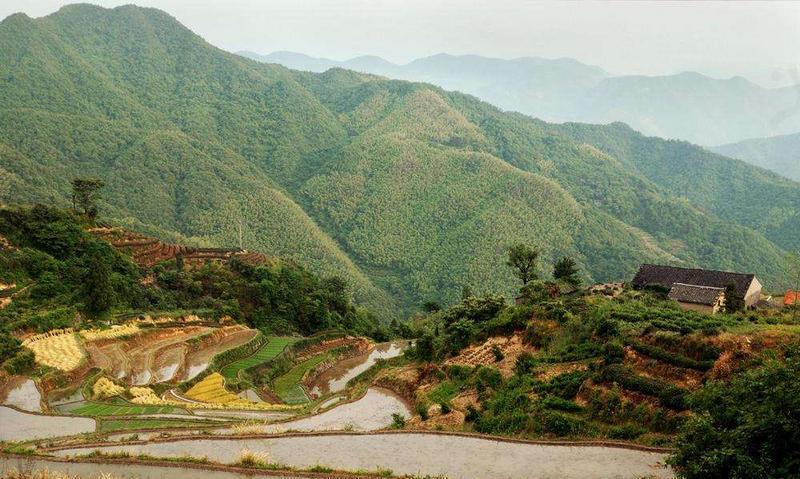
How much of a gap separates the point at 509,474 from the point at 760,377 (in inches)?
238

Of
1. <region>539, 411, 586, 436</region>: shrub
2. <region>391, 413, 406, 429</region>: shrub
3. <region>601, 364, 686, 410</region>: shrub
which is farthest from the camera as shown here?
<region>391, 413, 406, 429</region>: shrub

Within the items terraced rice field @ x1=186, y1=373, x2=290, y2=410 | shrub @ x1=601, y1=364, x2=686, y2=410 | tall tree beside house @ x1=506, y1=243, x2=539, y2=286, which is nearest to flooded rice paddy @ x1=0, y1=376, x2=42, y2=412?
terraced rice field @ x1=186, y1=373, x2=290, y2=410

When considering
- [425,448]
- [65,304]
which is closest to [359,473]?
[425,448]

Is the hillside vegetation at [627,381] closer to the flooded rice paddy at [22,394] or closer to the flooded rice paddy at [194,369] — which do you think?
the flooded rice paddy at [194,369]

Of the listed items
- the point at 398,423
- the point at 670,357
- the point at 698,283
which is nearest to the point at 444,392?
the point at 398,423

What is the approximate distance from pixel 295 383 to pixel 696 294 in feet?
83.4

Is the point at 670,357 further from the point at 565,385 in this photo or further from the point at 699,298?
the point at 699,298

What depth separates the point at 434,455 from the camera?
16.1 meters

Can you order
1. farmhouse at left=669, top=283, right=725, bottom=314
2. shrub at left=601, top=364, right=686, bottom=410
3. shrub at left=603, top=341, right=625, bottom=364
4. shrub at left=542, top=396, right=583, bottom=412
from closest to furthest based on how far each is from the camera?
shrub at left=601, top=364, right=686, bottom=410 < shrub at left=542, top=396, right=583, bottom=412 < shrub at left=603, top=341, right=625, bottom=364 < farmhouse at left=669, top=283, right=725, bottom=314

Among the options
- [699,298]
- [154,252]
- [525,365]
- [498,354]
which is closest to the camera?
[525,365]

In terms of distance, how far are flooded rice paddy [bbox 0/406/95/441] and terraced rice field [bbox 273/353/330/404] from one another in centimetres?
1371

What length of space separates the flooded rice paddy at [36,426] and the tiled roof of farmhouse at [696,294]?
31.0 metres

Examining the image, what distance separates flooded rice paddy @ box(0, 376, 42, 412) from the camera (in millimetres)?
24016

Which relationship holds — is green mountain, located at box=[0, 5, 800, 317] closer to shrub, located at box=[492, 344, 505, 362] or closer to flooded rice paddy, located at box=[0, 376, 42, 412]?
flooded rice paddy, located at box=[0, 376, 42, 412]
